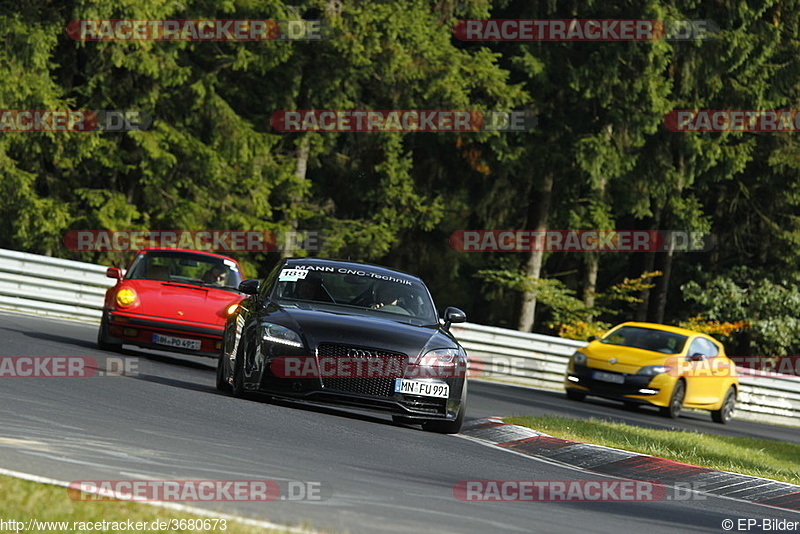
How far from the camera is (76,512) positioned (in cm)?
657

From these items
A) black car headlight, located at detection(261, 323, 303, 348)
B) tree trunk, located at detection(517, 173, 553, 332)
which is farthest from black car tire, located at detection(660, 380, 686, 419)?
tree trunk, located at detection(517, 173, 553, 332)

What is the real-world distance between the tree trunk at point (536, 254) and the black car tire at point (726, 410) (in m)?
13.4

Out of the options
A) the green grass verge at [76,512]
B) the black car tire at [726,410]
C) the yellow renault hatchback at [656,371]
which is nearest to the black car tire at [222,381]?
the green grass verge at [76,512]

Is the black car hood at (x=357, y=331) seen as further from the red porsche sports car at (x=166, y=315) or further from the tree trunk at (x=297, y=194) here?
the tree trunk at (x=297, y=194)

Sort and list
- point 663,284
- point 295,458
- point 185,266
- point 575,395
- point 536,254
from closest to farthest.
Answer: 1. point 295,458
2. point 185,266
3. point 575,395
4. point 536,254
5. point 663,284

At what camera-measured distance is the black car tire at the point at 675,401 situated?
2361 centimetres

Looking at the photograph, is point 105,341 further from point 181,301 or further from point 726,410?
point 726,410

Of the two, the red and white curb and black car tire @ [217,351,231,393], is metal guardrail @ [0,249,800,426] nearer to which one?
black car tire @ [217,351,231,393]

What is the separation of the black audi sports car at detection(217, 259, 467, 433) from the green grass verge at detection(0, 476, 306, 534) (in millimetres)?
→ 5595

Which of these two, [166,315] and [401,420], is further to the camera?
[166,315]

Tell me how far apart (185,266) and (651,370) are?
8242 millimetres

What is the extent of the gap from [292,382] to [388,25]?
2431 cm

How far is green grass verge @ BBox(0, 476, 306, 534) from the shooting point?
251 inches

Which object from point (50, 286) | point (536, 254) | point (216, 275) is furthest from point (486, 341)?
point (536, 254)
